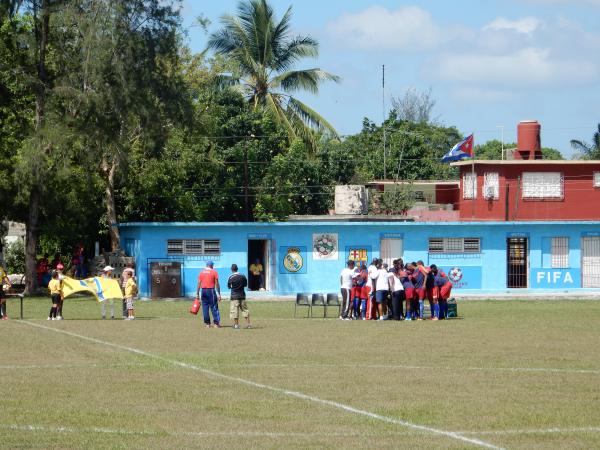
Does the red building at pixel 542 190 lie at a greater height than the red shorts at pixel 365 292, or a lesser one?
greater

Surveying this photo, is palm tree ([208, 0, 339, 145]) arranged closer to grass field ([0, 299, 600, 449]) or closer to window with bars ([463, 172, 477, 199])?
window with bars ([463, 172, 477, 199])

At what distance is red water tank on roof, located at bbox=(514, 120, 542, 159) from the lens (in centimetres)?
5566

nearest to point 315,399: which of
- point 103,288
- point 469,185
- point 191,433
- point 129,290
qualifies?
point 191,433

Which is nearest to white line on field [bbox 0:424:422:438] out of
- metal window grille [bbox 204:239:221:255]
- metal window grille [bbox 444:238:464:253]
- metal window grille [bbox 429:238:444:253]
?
metal window grille [bbox 204:239:221:255]

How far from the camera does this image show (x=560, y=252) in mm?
47375

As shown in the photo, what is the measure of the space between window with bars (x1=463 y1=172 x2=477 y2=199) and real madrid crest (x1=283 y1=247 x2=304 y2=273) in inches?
499

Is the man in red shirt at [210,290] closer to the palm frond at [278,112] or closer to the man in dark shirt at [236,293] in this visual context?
the man in dark shirt at [236,293]

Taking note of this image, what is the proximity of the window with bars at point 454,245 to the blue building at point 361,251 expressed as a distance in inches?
1.6

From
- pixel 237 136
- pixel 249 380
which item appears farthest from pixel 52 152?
pixel 249 380

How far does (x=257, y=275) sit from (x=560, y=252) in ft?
41.0

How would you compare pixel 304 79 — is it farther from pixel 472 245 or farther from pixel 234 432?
pixel 234 432

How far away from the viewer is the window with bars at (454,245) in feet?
153

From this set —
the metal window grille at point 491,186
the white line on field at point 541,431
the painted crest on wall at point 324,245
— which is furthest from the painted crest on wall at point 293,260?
the white line on field at point 541,431

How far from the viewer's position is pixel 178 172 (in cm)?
4928
